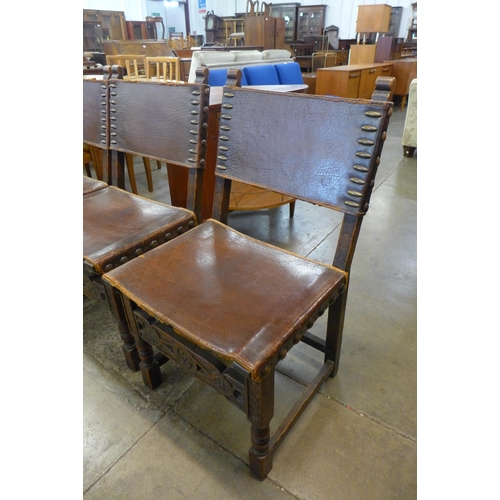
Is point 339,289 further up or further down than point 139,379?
further up

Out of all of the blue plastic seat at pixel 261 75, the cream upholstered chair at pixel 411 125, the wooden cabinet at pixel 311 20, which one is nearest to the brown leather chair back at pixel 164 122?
the cream upholstered chair at pixel 411 125

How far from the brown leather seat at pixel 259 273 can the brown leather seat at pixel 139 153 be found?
10 centimetres

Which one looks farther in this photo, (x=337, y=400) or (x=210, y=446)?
(x=337, y=400)

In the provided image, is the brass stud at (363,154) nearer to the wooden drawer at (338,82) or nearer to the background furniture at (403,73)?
the wooden drawer at (338,82)

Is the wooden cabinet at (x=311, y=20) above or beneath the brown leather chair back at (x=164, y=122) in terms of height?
above

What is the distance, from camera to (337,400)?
112 centimetres

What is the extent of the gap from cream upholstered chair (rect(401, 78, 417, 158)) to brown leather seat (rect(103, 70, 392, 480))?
2.67 meters

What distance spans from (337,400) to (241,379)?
1.66 ft

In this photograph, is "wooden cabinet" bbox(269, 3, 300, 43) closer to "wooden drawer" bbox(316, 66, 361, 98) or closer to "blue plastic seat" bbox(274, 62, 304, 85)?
"wooden drawer" bbox(316, 66, 361, 98)

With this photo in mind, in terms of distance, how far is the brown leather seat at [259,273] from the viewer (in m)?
0.76

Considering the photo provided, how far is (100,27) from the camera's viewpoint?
→ 27.6 ft

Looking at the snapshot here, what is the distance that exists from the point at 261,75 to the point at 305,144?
3547mm
